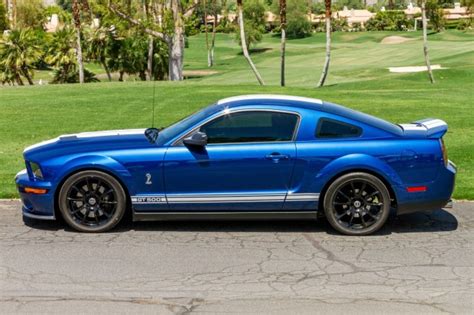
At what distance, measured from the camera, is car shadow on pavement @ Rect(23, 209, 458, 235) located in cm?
794

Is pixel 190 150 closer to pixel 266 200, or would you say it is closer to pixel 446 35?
pixel 266 200

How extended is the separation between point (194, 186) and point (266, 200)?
0.76m

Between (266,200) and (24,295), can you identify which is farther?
(266,200)

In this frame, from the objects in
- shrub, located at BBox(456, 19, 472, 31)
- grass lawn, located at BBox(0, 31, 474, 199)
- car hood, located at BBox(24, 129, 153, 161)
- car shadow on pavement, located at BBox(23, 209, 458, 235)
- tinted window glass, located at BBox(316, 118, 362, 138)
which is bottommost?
car shadow on pavement, located at BBox(23, 209, 458, 235)

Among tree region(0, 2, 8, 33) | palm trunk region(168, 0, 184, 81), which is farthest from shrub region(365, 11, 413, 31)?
palm trunk region(168, 0, 184, 81)

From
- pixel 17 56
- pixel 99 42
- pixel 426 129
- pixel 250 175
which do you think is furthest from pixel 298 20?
pixel 250 175

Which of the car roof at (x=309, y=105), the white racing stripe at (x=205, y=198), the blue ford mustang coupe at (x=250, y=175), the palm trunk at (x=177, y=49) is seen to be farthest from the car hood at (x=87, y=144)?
the palm trunk at (x=177, y=49)

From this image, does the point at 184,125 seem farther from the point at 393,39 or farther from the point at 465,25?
the point at 465,25

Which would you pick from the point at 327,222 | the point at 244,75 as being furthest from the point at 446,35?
the point at 327,222

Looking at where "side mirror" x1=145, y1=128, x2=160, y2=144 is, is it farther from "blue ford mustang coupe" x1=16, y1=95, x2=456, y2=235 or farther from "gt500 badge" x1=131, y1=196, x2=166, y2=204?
"gt500 badge" x1=131, y1=196, x2=166, y2=204

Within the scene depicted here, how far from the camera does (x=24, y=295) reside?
19.2 ft

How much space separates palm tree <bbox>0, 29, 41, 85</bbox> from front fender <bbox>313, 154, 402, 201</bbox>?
47.6 m

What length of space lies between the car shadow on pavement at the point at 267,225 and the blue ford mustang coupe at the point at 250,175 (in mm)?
286

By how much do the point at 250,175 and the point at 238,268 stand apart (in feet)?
4.33
